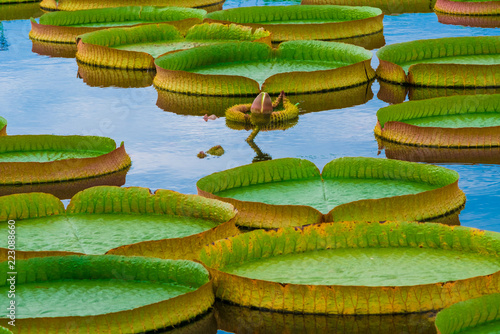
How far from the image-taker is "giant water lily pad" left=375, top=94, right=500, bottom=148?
7.77m

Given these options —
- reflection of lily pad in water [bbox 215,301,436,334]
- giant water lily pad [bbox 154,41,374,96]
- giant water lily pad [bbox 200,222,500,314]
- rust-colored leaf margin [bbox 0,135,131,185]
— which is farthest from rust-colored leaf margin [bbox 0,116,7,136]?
reflection of lily pad in water [bbox 215,301,436,334]

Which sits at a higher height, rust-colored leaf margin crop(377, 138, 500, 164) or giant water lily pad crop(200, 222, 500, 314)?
giant water lily pad crop(200, 222, 500, 314)

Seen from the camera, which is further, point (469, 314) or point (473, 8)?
point (473, 8)

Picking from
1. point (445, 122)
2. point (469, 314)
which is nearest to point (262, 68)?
point (445, 122)

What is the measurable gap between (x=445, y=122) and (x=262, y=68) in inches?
118

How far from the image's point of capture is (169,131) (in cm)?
877

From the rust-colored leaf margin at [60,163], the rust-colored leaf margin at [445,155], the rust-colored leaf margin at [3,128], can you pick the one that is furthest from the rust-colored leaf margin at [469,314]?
the rust-colored leaf margin at [3,128]

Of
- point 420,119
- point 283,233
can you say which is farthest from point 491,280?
point 420,119

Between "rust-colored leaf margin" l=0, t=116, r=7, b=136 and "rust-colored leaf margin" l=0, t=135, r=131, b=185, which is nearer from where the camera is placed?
"rust-colored leaf margin" l=0, t=135, r=131, b=185

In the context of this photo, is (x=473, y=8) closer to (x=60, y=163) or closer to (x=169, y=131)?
(x=169, y=131)

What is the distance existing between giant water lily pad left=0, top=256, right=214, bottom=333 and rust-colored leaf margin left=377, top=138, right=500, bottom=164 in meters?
3.43

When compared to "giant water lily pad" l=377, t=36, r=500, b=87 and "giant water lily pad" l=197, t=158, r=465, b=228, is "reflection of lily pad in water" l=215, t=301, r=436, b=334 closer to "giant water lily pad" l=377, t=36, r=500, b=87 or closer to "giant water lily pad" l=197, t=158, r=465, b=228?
"giant water lily pad" l=197, t=158, r=465, b=228

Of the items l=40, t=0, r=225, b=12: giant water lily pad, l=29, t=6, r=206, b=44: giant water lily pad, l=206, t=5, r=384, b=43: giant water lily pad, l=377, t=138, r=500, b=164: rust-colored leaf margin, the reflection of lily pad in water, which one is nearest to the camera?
the reflection of lily pad in water

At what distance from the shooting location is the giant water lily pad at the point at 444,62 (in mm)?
9969
